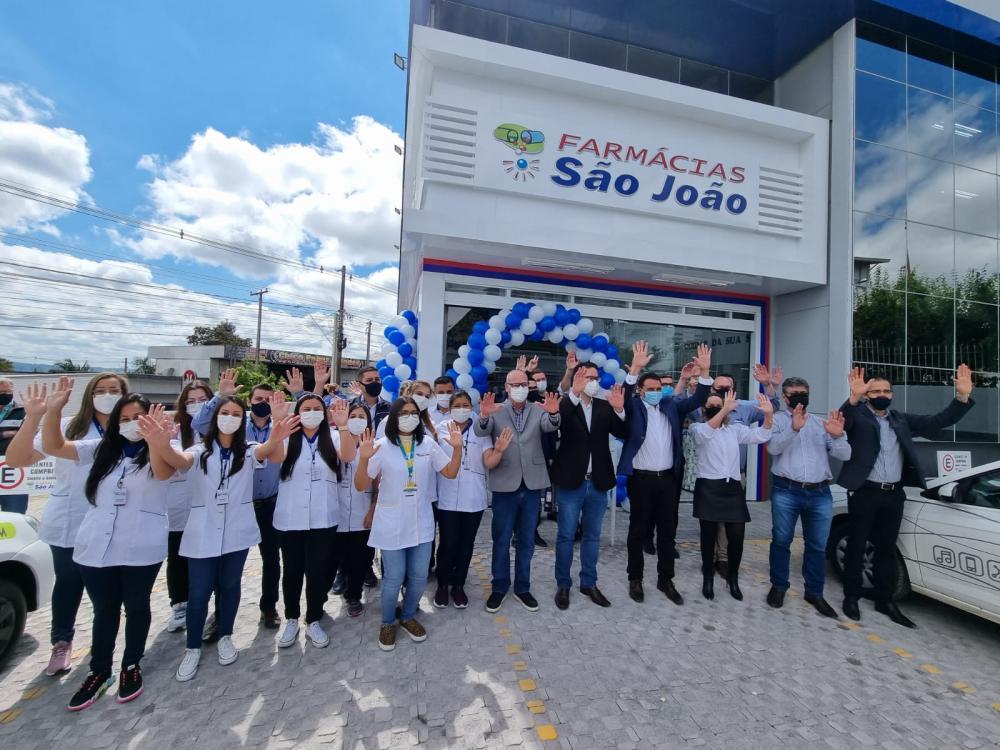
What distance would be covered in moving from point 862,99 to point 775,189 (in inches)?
83.4

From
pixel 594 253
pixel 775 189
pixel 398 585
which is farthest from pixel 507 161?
pixel 398 585

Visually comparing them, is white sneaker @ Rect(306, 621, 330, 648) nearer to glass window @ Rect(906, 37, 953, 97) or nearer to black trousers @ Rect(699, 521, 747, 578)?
black trousers @ Rect(699, 521, 747, 578)

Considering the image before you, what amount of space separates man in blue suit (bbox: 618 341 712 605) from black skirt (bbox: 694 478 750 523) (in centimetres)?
24

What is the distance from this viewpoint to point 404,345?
7133 millimetres

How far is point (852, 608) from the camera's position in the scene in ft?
12.6

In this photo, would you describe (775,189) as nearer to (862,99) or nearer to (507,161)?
(862,99)

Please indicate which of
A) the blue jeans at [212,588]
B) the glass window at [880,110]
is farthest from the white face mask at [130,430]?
the glass window at [880,110]

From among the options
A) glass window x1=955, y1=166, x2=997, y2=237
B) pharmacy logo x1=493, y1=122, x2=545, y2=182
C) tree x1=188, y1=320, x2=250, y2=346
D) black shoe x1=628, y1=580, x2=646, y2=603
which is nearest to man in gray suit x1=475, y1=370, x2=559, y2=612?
black shoe x1=628, y1=580, x2=646, y2=603

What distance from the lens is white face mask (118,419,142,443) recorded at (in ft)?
8.46

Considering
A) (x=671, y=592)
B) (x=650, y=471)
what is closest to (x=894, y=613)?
(x=671, y=592)

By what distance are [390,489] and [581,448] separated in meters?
1.54

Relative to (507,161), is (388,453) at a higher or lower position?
lower

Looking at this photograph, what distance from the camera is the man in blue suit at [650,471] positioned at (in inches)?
158

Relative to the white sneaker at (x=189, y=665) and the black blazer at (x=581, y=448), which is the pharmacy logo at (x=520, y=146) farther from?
the white sneaker at (x=189, y=665)
